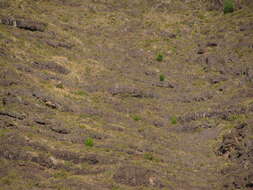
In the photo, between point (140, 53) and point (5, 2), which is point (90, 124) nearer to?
point (140, 53)

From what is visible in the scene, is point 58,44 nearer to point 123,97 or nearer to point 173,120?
point 123,97

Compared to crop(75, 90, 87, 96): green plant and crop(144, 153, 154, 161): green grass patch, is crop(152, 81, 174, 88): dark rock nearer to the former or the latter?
crop(75, 90, 87, 96): green plant

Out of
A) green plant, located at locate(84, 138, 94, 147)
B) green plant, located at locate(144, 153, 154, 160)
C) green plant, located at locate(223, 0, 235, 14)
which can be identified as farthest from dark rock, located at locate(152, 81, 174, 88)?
green plant, located at locate(223, 0, 235, 14)

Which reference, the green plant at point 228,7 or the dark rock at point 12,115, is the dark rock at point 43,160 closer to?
the dark rock at point 12,115

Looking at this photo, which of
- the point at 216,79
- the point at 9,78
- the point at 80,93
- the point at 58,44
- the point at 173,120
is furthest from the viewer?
the point at 58,44

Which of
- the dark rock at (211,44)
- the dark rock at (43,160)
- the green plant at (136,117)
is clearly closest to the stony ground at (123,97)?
the dark rock at (43,160)

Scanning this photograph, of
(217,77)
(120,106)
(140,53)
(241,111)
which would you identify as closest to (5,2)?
(140,53)

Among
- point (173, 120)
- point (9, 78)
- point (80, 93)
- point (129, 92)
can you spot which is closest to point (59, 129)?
point (9, 78)
